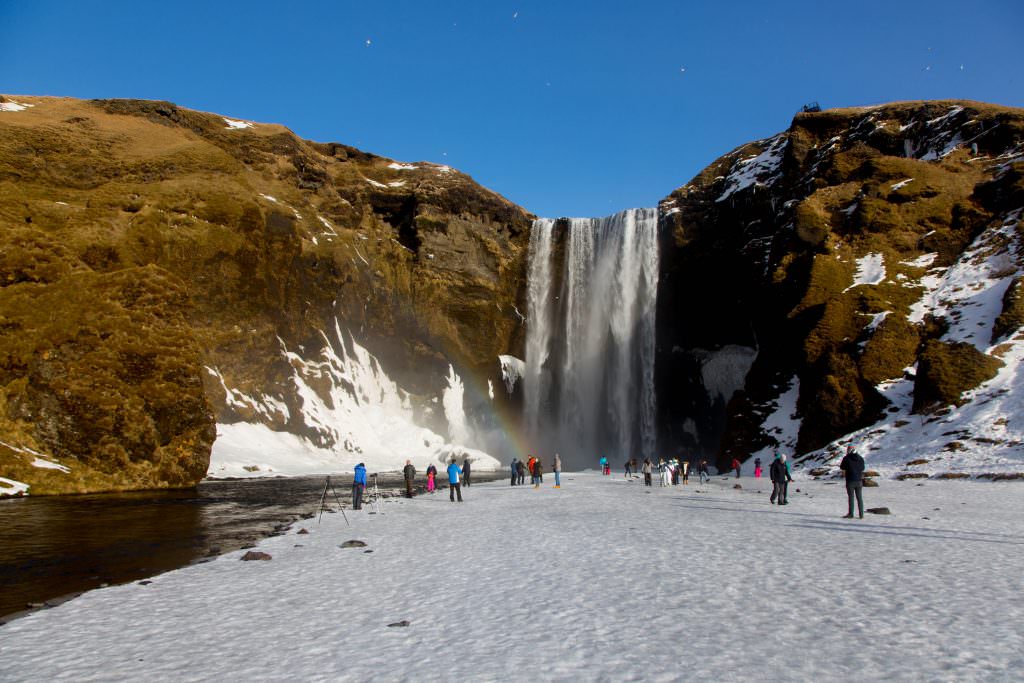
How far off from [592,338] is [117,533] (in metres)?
58.6

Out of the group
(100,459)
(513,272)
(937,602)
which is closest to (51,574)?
(937,602)

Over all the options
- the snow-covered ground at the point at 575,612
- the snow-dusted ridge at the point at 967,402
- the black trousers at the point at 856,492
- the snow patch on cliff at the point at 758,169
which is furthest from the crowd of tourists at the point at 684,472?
the snow patch on cliff at the point at 758,169

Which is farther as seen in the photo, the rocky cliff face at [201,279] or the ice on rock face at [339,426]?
the ice on rock face at [339,426]

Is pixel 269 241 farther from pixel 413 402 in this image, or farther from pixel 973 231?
pixel 973 231

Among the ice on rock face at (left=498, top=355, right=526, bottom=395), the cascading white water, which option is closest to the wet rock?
the cascading white water

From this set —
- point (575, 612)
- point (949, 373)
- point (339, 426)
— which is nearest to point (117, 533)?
point (575, 612)

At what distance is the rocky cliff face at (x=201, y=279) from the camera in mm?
31906

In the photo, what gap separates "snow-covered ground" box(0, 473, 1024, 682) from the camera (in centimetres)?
602

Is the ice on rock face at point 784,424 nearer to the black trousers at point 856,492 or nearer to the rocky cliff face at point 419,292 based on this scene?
the rocky cliff face at point 419,292

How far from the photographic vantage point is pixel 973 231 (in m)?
47.8

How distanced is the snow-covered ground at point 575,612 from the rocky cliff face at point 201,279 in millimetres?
23367

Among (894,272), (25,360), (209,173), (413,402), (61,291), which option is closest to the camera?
(25,360)

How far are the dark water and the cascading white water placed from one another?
43818 mm

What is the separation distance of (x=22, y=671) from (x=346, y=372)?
58102 mm
